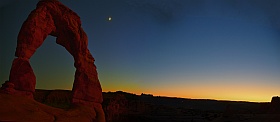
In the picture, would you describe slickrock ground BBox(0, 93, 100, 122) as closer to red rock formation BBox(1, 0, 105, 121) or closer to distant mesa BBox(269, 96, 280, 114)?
red rock formation BBox(1, 0, 105, 121)

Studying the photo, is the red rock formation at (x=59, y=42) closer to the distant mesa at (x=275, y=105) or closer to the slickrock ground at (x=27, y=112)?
the slickrock ground at (x=27, y=112)

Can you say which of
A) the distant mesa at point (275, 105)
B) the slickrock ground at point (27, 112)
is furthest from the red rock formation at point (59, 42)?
the distant mesa at point (275, 105)

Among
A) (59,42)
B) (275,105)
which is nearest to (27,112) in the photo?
(59,42)

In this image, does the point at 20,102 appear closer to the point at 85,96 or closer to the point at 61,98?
the point at 85,96

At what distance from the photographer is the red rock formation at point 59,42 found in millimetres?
24969

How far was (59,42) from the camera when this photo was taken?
97.5 ft

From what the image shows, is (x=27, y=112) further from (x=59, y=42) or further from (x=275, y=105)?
(x=275, y=105)

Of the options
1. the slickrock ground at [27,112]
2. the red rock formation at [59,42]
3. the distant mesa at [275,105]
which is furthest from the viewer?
the distant mesa at [275,105]

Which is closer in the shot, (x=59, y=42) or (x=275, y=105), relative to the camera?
(x=59, y=42)

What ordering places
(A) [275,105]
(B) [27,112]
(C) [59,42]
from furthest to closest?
1. (A) [275,105]
2. (C) [59,42]
3. (B) [27,112]

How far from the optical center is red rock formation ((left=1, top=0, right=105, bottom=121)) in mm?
24969

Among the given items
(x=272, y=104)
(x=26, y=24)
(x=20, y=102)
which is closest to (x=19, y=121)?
(x=20, y=102)

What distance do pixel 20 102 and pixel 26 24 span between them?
9.52 m

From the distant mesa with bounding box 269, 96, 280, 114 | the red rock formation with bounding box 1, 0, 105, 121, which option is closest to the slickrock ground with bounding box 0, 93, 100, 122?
the red rock formation with bounding box 1, 0, 105, 121
